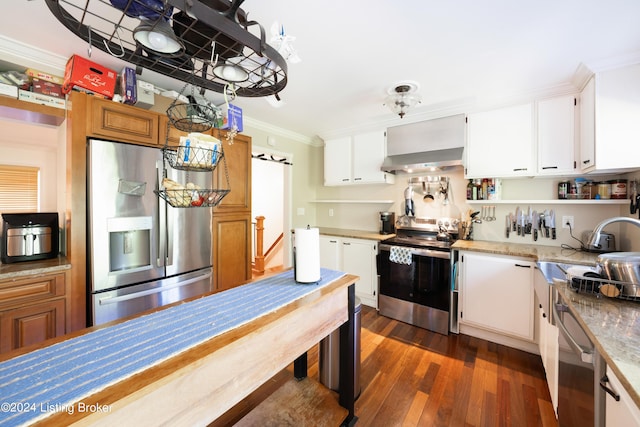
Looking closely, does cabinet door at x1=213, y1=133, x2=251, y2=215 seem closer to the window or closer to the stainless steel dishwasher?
the stainless steel dishwasher

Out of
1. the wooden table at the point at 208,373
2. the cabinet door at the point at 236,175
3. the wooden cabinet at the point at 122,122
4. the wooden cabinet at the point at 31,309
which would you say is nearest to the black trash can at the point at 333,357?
the wooden table at the point at 208,373

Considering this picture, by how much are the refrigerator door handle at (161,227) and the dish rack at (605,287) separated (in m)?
2.71

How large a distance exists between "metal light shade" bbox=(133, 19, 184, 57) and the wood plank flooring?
178cm

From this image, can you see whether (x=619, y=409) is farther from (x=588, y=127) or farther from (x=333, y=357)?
(x=588, y=127)

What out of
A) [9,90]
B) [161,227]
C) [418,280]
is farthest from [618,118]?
[9,90]

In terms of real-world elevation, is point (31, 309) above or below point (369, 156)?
below

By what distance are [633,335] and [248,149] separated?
9.37 feet

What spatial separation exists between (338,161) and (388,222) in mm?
1123

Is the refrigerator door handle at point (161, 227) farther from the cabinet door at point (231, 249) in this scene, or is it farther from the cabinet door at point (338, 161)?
the cabinet door at point (338, 161)

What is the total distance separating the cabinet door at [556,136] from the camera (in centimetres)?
220

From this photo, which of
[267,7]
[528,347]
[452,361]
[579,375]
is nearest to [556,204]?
[528,347]

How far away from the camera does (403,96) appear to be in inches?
93.3

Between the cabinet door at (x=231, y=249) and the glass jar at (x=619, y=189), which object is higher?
the glass jar at (x=619, y=189)

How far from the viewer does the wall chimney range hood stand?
2.68 m
